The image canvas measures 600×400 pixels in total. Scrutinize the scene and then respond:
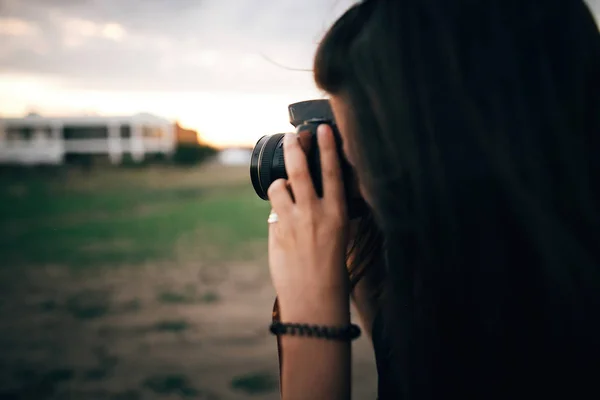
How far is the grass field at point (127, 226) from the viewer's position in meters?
5.50

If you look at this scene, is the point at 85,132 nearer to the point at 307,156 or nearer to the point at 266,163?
the point at 266,163

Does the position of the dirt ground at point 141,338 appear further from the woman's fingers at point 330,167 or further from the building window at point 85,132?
the building window at point 85,132

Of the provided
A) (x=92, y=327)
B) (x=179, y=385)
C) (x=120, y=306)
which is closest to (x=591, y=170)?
(x=179, y=385)

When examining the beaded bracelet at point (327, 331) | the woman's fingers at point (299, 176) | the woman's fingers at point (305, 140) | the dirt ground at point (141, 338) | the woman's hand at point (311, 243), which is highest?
the woman's fingers at point (305, 140)

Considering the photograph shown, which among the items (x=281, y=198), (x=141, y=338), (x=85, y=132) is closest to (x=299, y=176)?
(x=281, y=198)

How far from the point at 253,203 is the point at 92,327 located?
784 cm

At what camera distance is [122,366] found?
2.64 m

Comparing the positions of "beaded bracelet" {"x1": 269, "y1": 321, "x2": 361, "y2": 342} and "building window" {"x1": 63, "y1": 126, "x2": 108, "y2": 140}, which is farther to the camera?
"building window" {"x1": 63, "y1": 126, "x2": 108, "y2": 140}

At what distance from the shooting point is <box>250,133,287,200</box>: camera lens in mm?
1079

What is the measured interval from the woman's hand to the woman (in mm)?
95

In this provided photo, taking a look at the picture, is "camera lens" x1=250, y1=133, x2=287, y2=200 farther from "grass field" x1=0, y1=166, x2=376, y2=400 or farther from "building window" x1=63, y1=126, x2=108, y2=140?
"building window" x1=63, y1=126, x2=108, y2=140

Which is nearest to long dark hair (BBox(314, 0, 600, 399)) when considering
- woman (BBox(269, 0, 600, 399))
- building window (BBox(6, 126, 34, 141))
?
woman (BBox(269, 0, 600, 399))

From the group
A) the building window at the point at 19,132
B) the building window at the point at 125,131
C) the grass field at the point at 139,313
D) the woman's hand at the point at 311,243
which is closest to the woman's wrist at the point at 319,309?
the woman's hand at the point at 311,243

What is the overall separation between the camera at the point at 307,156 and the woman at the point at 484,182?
0.37ft
